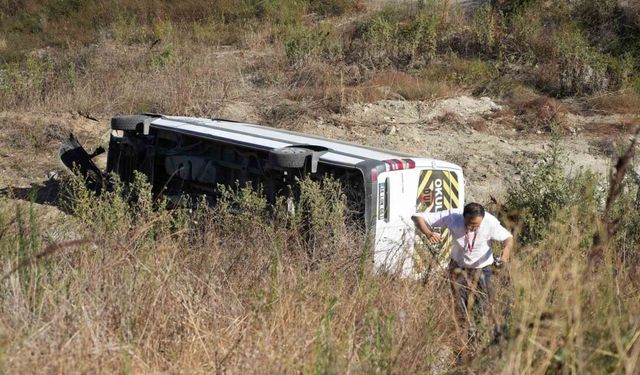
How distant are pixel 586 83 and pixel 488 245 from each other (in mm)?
9581

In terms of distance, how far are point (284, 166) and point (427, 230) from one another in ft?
5.05

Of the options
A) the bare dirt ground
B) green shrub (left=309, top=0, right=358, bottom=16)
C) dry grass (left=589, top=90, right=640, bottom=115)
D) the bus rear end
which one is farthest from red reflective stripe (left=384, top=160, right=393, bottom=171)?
green shrub (left=309, top=0, right=358, bottom=16)

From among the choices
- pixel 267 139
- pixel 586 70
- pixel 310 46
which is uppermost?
pixel 310 46

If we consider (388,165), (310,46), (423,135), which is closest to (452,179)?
(388,165)

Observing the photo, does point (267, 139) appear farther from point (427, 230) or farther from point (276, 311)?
point (276, 311)

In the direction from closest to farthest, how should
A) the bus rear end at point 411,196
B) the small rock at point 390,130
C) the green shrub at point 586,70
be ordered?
the bus rear end at point 411,196, the small rock at point 390,130, the green shrub at point 586,70

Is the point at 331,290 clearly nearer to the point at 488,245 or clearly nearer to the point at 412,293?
the point at 412,293

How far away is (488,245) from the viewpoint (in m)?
6.72

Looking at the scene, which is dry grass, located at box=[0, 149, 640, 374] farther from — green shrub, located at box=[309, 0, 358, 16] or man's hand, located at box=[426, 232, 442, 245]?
green shrub, located at box=[309, 0, 358, 16]

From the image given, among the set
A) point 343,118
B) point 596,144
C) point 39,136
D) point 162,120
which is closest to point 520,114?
point 596,144

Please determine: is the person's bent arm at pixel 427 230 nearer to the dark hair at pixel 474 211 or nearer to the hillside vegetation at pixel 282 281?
the dark hair at pixel 474 211

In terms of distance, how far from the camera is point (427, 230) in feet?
22.6

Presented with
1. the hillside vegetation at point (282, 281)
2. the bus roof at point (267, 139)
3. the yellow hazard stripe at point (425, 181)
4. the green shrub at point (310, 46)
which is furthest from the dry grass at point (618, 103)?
the yellow hazard stripe at point (425, 181)

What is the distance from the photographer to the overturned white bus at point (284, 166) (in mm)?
7320
